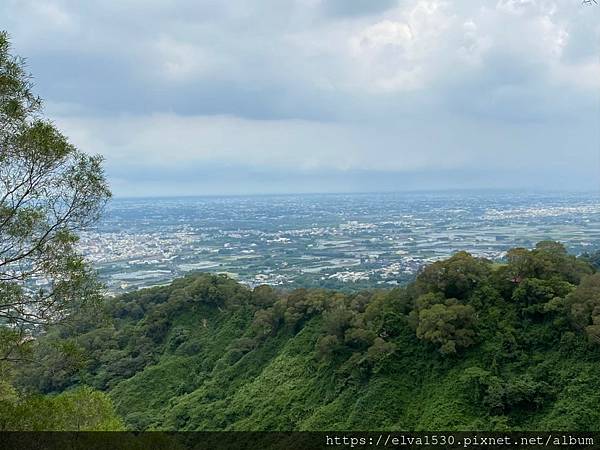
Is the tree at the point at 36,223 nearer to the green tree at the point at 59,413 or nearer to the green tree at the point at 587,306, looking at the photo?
the green tree at the point at 59,413

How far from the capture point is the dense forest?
11.7 meters

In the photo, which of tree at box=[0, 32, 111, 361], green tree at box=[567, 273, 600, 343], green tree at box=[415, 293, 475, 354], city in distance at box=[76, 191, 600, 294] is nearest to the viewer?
tree at box=[0, 32, 111, 361]

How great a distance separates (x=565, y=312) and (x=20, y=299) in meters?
14.2

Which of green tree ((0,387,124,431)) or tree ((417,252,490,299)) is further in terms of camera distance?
tree ((417,252,490,299))

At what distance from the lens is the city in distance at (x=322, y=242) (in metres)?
47.8

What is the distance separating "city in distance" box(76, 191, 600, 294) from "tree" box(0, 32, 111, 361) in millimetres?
26205

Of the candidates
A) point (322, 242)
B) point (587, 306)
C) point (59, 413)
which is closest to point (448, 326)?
point (587, 306)

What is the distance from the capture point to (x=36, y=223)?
638cm

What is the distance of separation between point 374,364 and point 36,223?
1274cm

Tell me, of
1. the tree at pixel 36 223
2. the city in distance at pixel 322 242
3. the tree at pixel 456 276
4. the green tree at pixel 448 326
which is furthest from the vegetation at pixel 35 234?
the city in distance at pixel 322 242

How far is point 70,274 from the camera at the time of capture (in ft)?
21.7

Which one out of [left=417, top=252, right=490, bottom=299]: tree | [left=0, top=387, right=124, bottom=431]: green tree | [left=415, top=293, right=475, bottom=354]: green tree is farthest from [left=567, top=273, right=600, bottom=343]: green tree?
[left=0, top=387, right=124, bottom=431]: green tree

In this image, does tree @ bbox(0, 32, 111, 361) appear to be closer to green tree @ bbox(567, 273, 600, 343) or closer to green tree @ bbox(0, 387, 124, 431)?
green tree @ bbox(0, 387, 124, 431)

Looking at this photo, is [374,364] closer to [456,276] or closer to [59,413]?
[456,276]
